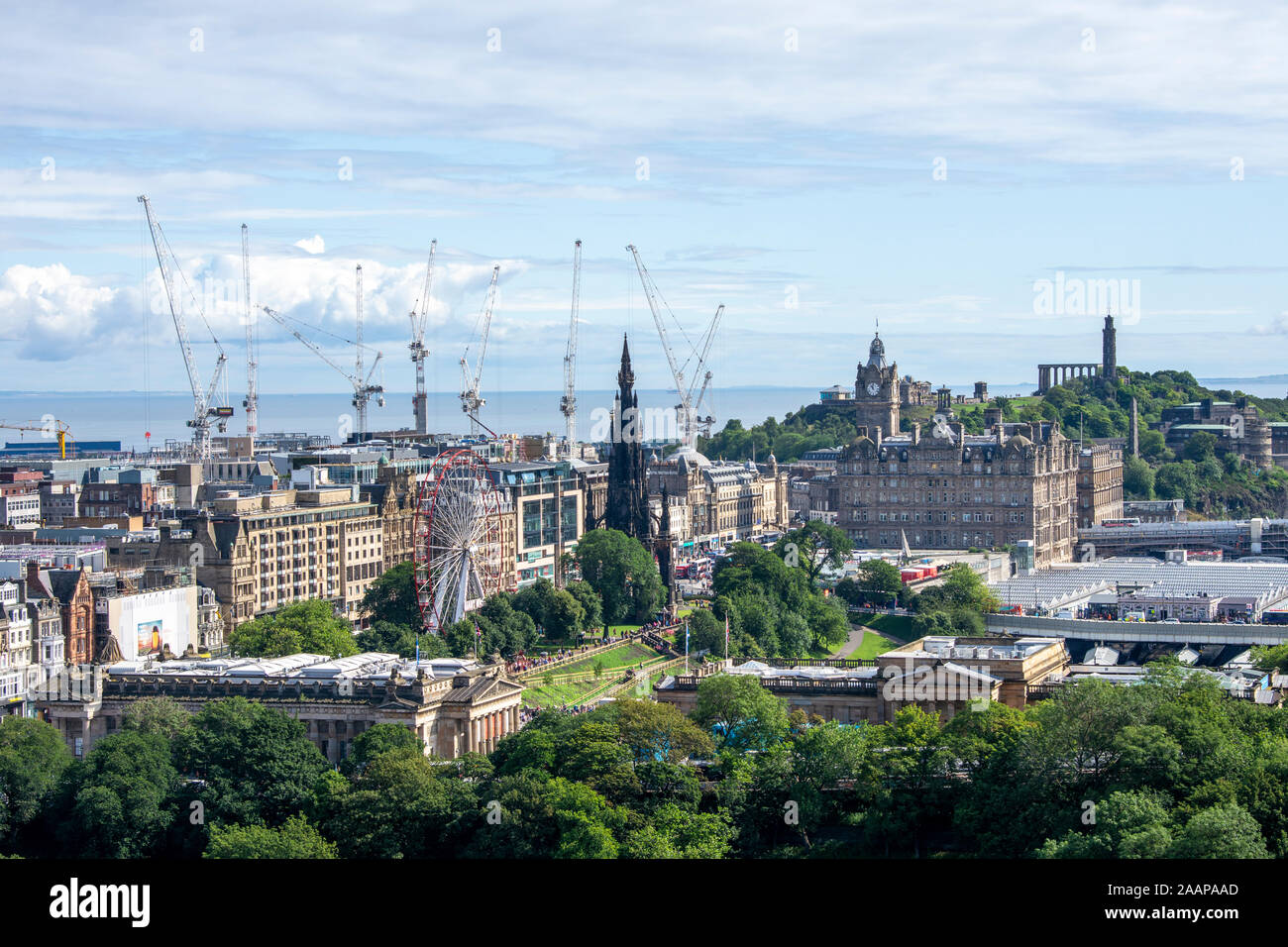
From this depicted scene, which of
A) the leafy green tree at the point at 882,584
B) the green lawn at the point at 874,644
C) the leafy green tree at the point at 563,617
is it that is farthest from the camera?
the leafy green tree at the point at 882,584

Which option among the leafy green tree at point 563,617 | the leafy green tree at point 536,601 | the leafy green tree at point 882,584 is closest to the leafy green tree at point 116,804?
the leafy green tree at point 563,617

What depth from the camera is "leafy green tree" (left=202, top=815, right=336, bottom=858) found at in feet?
178

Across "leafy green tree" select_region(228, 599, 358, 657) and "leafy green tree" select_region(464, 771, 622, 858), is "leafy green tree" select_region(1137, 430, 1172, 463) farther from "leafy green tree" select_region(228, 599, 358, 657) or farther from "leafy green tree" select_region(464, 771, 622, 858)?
"leafy green tree" select_region(464, 771, 622, 858)

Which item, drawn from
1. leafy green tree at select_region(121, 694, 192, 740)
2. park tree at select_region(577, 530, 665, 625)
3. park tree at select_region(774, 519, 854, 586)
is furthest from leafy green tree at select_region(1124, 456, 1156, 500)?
leafy green tree at select_region(121, 694, 192, 740)

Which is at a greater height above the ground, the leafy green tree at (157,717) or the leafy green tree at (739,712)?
the leafy green tree at (739,712)

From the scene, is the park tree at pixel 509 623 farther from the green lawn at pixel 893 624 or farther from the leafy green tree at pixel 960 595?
the leafy green tree at pixel 960 595

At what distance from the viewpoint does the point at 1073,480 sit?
156625 mm

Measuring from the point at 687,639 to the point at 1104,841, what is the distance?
148ft

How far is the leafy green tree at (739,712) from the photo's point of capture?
2434 inches

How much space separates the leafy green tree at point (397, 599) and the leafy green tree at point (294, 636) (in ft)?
30.1

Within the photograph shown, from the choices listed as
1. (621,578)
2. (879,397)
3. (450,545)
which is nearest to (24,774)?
(450,545)

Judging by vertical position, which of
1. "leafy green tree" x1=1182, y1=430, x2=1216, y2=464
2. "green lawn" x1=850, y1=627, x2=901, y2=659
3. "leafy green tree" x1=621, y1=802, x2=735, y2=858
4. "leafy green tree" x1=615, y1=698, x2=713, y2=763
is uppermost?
"leafy green tree" x1=1182, y1=430, x2=1216, y2=464

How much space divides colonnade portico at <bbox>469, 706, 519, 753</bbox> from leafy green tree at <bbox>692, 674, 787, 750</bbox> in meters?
7.78
